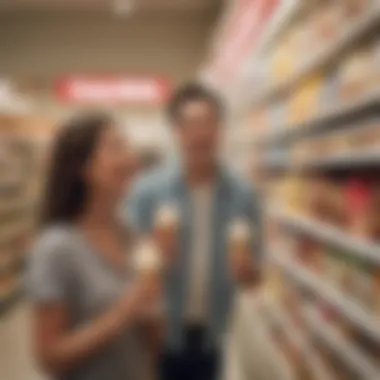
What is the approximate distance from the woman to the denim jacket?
500mm

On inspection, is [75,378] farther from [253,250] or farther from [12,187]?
[12,187]

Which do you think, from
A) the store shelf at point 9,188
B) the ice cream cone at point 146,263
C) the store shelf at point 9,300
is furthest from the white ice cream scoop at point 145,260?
the store shelf at point 9,188

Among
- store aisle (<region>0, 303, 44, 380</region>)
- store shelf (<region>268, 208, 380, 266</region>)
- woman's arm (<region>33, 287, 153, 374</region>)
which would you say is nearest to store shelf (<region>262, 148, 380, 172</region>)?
store shelf (<region>268, 208, 380, 266</region>)

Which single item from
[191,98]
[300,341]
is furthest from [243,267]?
[300,341]

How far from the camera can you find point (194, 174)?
2.40 metres

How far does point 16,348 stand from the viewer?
14.2 ft

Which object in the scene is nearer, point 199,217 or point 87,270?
point 87,270

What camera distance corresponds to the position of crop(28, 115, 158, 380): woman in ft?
5.58

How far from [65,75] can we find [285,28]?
4.92m

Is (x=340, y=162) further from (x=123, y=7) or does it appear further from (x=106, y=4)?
(x=106, y=4)

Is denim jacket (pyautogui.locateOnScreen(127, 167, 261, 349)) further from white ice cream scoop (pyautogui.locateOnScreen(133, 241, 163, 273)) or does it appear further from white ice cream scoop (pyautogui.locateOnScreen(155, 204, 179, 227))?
white ice cream scoop (pyautogui.locateOnScreen(133, 241, 163, 273))

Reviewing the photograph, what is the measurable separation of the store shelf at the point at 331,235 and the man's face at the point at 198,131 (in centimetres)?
60

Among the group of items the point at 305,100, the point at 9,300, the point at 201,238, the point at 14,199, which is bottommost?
the point at 9,300

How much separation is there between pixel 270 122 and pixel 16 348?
2.05 metres
